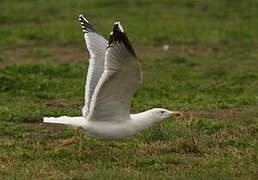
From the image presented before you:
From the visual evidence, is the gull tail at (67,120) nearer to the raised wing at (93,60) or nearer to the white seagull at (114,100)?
the white seagull at (114,100)

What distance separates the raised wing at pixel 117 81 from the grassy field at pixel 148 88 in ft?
1.53

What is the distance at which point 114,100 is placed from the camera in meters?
7.76

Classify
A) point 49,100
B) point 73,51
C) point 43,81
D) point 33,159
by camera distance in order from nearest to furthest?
1. point 33,159
2. point 49,100
3. point 43,81
4. point 73,51

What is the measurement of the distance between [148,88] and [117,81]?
4.98 metres

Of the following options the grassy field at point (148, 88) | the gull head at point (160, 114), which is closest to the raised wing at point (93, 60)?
the grassy field at point (148, 88)

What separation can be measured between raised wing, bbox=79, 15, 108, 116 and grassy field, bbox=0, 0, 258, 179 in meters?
0.50

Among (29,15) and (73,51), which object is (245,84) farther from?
(29,15)

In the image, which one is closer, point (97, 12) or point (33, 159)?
point (33, 159)

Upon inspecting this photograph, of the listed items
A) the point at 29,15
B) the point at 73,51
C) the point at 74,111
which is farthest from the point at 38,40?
the point at 74,111

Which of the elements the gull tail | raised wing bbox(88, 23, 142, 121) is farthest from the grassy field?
raised wing bbox(88, 23, 142, 121)

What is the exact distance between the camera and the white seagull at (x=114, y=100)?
721 centimetres

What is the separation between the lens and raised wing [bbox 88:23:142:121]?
7.12 metres

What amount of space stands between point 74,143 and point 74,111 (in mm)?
2352

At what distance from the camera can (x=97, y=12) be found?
827 inches
